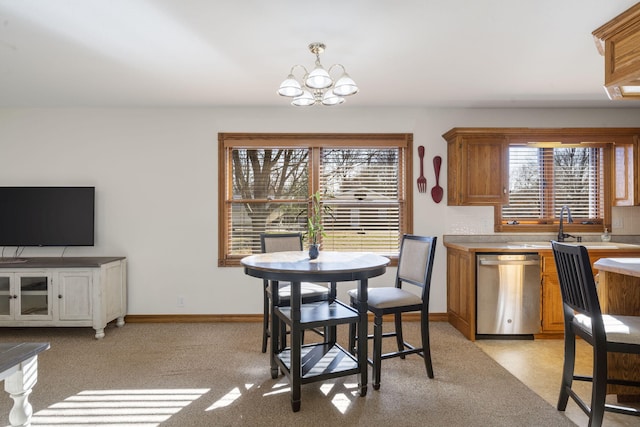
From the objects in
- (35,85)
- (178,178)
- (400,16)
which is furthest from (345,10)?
(35,85)

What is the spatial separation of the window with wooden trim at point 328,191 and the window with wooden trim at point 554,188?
1207 mm

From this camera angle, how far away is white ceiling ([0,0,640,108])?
2324 millimetres

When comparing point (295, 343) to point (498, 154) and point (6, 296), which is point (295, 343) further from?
point (6, 296)

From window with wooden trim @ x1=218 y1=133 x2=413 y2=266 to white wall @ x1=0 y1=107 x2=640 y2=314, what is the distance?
0.22 m

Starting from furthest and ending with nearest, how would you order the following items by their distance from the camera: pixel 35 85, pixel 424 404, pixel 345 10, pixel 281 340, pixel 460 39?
pixel 35 85 → pixel 281 340 → pixel 460 39 → pixel 424 404 → pixel 345 10

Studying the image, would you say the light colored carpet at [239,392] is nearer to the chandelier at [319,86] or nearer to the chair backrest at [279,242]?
the chair backrest at [279,242]

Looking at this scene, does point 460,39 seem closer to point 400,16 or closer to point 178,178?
point 400,16

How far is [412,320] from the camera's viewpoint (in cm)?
439

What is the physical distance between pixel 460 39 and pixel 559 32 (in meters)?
0.62

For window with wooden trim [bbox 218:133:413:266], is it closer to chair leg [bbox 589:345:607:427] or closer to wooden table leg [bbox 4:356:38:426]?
chair leg [bbox 589:345:607:427]

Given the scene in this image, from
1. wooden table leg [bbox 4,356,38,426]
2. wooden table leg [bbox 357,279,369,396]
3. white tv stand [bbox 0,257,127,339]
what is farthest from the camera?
white tv stand [bbox 0,257,127,339]

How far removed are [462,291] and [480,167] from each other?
51.0 inches

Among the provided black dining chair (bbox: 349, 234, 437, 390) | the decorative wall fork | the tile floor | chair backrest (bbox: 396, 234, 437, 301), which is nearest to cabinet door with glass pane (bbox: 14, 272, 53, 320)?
black dining chair (bbox: 349, 234, 437, 390)

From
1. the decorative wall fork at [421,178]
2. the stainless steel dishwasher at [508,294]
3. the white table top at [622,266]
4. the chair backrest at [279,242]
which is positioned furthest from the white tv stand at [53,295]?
the white table top at [622,266]
